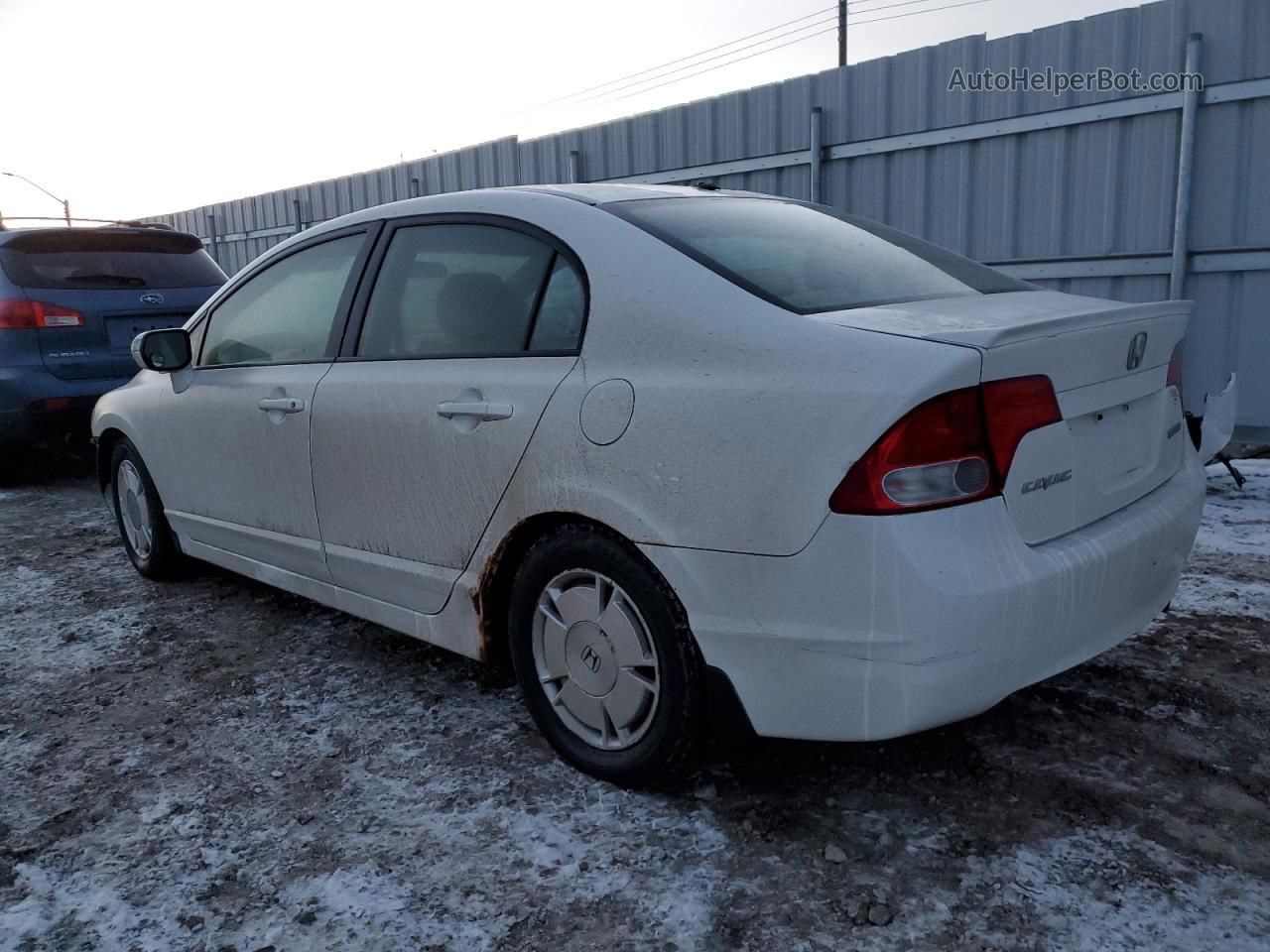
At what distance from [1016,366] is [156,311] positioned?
21.0ft

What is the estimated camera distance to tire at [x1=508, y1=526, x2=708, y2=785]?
2326 millimetres

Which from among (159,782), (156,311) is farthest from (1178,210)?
(156,311)

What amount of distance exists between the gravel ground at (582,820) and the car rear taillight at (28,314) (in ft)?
12.6

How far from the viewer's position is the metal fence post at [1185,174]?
5.91m

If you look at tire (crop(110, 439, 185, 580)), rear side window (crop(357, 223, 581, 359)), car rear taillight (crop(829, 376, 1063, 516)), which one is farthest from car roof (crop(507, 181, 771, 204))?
tire (crop(110, 439, 185, 580))

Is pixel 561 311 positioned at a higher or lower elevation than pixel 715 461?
higher

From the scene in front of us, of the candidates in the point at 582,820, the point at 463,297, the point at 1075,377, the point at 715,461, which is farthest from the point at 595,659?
the point at 1075,377

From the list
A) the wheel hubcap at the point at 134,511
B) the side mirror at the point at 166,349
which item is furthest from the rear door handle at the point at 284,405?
the wheel hubcap at the point at 134,511

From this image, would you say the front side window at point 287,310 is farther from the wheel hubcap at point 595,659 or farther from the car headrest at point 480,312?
the wheel hubcap at point 595,659

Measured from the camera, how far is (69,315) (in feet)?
21.7

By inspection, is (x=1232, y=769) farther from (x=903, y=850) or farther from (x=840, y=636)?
(x=840, y=636)

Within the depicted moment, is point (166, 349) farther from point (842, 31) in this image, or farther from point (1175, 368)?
point (842, 31)

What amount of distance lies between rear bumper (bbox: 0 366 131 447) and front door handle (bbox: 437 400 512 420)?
16.0 feet

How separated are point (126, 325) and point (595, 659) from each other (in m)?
5.63
